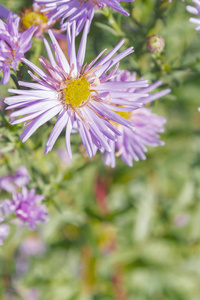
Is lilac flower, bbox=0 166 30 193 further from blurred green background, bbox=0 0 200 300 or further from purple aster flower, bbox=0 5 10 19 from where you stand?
purple aster flower, bbox=0 5 10 19

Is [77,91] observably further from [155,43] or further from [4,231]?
[4,231]

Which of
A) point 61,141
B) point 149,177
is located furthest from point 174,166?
point 61,141

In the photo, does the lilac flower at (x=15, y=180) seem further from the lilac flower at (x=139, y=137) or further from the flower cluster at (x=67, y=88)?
the lilac flower at (x=139, y=137)

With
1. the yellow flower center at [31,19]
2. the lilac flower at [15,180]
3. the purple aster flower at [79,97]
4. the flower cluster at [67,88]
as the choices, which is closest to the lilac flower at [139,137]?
the flower cluster at [67,88]

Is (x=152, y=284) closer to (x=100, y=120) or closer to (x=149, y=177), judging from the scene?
(x=149, y=177)

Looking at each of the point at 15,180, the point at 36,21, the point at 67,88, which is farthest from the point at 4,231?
the point at 36,21

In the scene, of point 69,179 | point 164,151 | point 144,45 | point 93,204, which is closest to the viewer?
point 144,45

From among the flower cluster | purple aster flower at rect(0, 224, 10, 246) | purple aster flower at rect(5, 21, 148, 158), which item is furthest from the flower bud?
purple aster flower at rect(0, 224, 10, 246)
